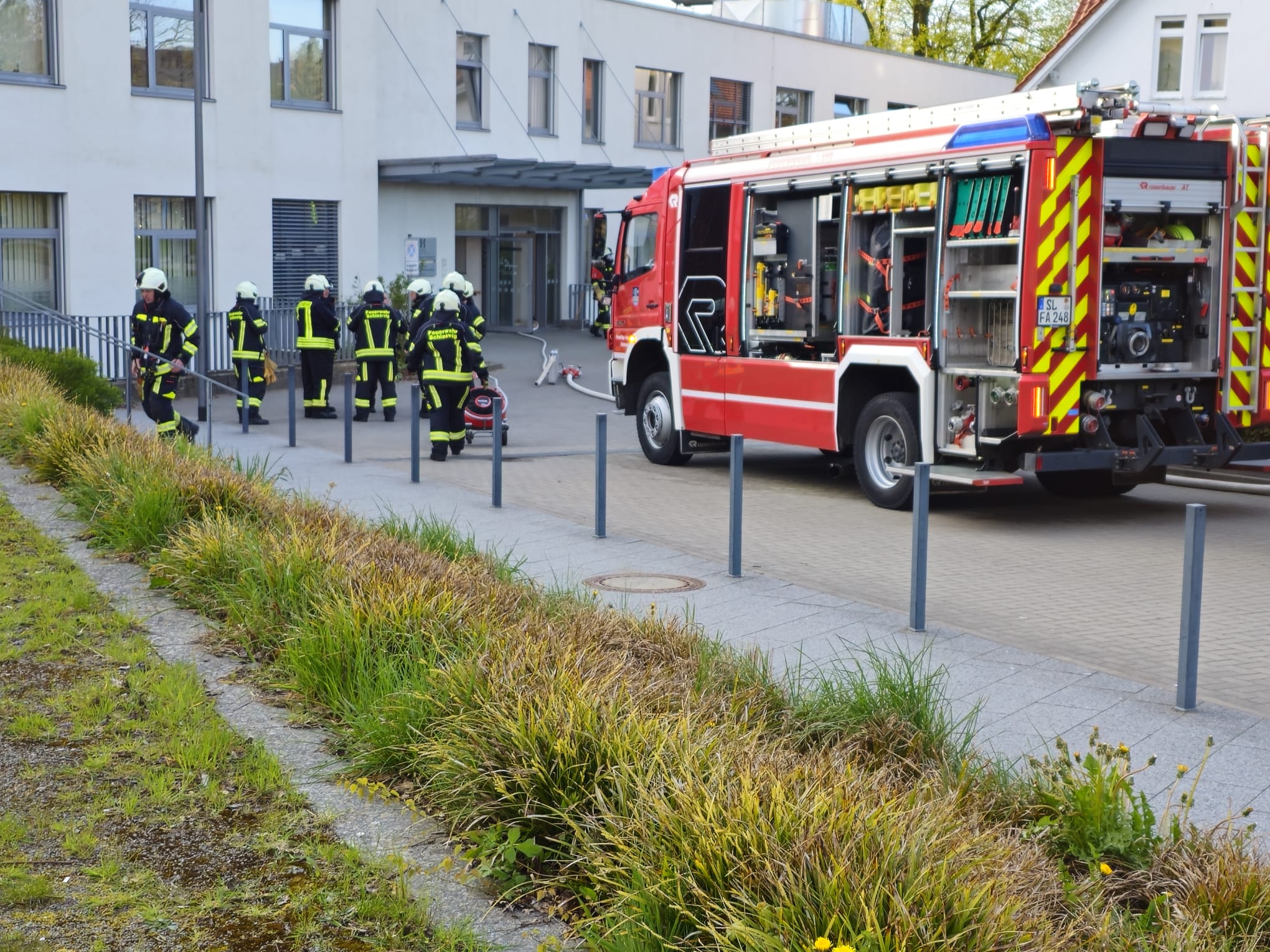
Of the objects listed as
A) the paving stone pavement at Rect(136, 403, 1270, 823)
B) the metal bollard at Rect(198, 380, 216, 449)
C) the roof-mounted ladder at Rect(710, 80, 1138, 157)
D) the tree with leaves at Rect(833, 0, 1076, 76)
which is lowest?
the paving stone pavement at Rect(136, 403, 1270, 823)

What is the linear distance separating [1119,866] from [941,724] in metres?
1.06

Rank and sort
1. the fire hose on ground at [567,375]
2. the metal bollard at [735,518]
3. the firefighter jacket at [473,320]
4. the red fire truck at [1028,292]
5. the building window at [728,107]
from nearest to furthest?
the metal bollard at [735,518], the red fire truck at [1028,292], the firefighter jacket at [473,320], the fire hose on ground at [567,375], the building window at [728,107]

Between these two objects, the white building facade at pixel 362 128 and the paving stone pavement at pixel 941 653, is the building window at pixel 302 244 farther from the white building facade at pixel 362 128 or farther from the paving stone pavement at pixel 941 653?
the paving stone pavement at pixel 941 653

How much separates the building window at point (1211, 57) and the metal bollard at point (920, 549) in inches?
925

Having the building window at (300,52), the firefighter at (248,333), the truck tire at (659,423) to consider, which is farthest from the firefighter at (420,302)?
the building window at (300,52)

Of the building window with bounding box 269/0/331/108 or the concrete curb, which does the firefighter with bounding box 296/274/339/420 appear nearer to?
the building window with bounding box 269/0/331/108

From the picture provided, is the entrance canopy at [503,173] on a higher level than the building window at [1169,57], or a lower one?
lower

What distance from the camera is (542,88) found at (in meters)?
35.8

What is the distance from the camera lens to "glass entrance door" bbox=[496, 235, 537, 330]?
1447 inches

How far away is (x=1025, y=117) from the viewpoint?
10836 millimetres

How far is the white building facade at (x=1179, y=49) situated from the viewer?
90.2 feet

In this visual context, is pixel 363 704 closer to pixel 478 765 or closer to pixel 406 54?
pixel 478 765

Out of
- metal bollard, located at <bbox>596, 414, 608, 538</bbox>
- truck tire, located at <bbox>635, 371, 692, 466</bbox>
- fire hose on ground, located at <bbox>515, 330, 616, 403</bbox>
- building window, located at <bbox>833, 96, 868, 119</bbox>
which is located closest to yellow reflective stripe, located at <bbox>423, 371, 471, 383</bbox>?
truck tire, located at <bbox>635, 371, 692, 466</bbox>

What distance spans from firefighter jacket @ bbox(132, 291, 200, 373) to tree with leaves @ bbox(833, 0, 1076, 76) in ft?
131
